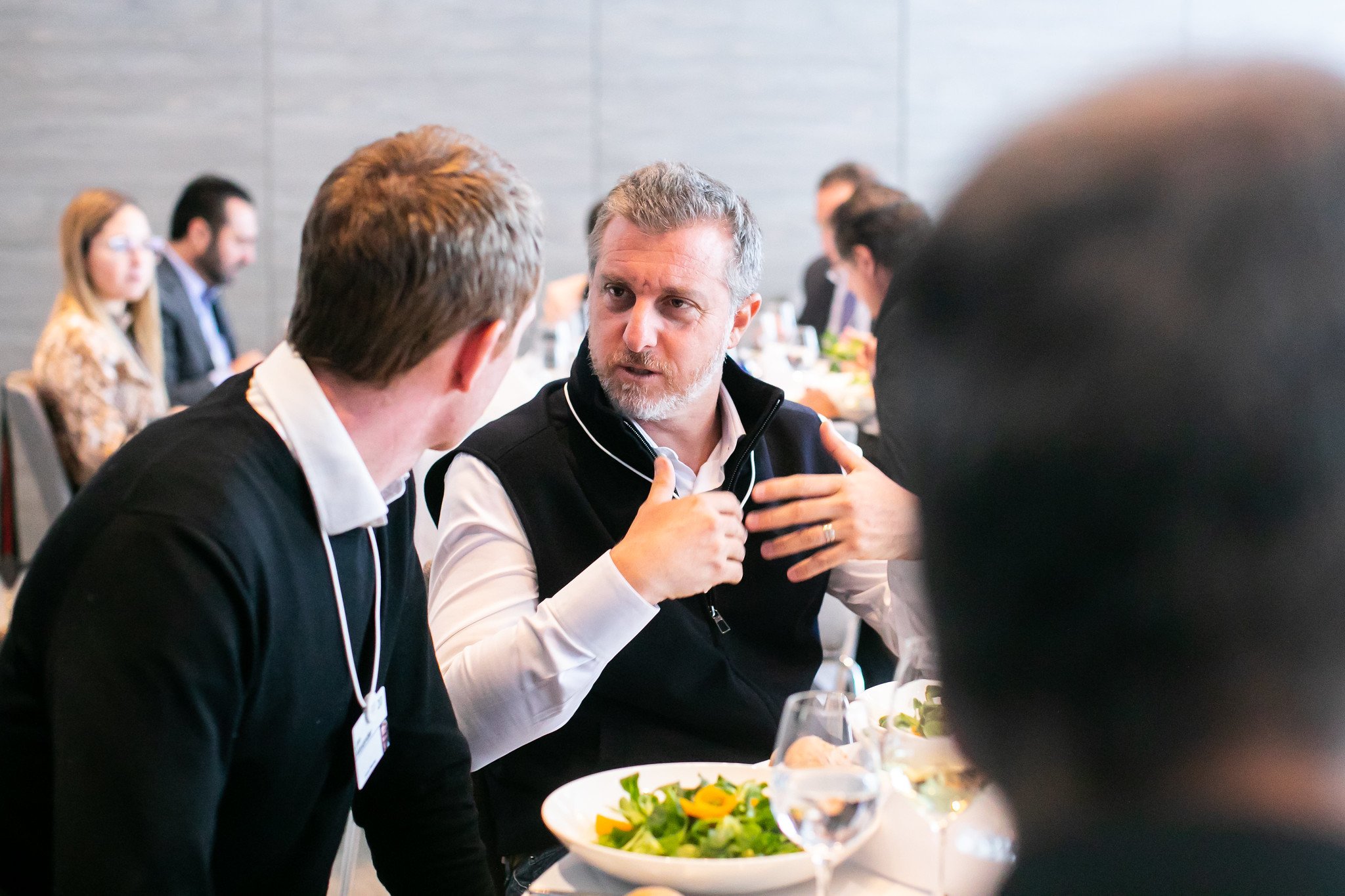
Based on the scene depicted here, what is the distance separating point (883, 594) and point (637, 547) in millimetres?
612

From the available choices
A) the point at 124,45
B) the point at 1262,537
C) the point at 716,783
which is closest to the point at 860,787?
the point at 716,783

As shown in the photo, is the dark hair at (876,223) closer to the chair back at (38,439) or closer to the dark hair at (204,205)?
the chair back at (38,439)

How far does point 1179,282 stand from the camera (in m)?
0.38

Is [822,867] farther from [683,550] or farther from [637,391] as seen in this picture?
[637,391]

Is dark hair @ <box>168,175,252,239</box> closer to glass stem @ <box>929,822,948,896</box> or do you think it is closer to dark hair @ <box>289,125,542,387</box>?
dark hair @ <box>289,125,542,387</box>

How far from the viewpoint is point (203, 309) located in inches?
223

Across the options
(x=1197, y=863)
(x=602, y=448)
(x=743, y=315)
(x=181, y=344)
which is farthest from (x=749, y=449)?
(x=181, y=344)

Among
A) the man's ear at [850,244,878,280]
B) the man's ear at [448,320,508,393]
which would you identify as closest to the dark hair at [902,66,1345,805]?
the man's ear at [448,320,508,393]

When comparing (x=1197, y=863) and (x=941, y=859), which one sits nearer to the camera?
(x=1197, y=863)

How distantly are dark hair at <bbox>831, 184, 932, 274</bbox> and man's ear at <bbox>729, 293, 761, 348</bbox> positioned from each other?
177cm

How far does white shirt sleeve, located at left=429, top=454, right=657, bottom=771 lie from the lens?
1491 millimetres

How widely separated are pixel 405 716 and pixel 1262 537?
1.15m

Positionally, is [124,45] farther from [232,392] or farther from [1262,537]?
[1262,537]

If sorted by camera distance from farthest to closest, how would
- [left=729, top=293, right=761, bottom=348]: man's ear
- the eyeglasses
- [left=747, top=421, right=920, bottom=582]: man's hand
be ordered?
the eyeglasses → [left=729, top=293, right=761, bottom=348]: man's ear → [left=747, top=421, right=920, bottom=582]: man's hand
